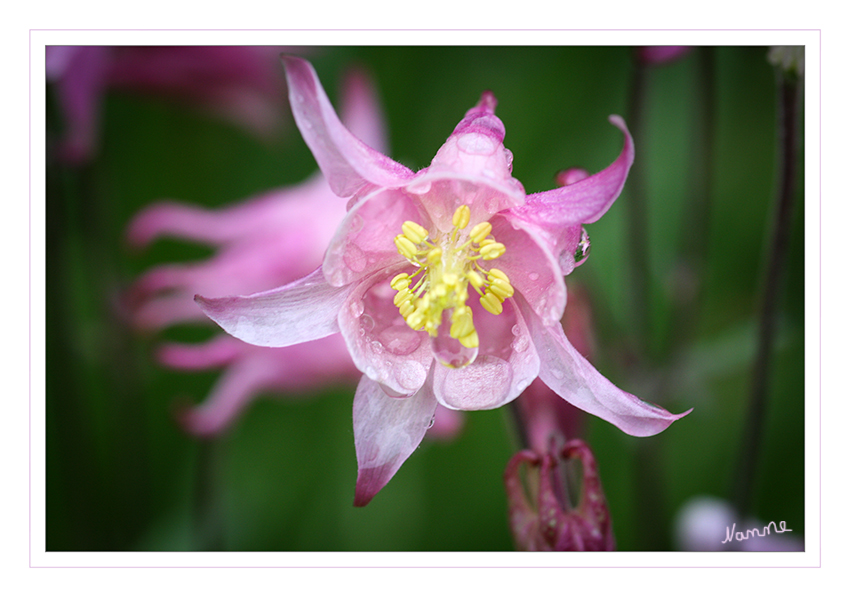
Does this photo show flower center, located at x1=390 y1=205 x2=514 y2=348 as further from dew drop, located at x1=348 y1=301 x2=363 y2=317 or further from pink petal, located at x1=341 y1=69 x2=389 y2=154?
pink petal, located at x1=341 y1=69 x2=389 y2=154

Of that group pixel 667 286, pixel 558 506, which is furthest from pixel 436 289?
pixel 667 286

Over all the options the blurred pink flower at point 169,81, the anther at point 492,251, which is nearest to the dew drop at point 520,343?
the anther at point 492,251

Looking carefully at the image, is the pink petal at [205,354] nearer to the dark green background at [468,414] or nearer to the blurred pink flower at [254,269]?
the blurred pink flower at [254,269]

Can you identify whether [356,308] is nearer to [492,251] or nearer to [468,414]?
[492,251]

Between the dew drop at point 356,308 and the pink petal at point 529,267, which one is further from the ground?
the pink petal at point 529,267
